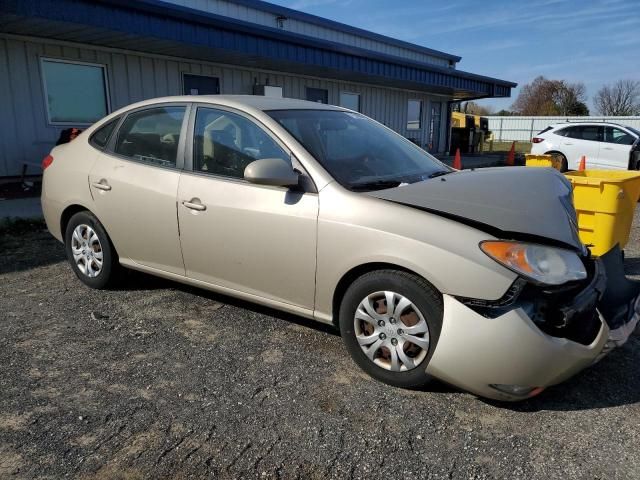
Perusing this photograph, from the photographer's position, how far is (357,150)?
11.4ft

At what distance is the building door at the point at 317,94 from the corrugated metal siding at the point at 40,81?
96cm

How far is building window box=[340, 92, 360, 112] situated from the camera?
606 inches

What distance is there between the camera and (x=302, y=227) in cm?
296

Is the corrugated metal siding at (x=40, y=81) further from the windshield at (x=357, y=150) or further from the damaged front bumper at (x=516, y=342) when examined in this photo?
the damaged front bumper at (x=516, y=342)

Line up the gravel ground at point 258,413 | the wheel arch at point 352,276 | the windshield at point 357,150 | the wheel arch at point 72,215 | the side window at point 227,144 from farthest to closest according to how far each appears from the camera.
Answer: the wheel arch at point 72,215
the side window at point 227,144
the windshield at point 357,150
the wheel arch at point 352,276
the gravel ground at point 258,413

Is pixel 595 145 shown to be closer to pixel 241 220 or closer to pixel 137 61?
pixel 137 61

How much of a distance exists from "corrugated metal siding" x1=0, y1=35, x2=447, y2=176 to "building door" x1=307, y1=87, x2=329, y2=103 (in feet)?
3.16

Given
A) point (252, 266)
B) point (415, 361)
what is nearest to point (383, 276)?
point (415, 361)

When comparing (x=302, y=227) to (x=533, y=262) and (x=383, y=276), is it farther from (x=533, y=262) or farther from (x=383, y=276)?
(x=533, y=262)

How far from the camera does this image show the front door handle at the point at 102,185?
3.94m

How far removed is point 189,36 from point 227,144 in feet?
21.5

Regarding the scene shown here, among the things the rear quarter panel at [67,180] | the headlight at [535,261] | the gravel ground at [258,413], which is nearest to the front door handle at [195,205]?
the gravel ground at [258,413]

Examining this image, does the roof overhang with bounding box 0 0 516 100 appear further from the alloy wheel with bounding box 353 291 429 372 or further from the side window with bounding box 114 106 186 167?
the alloy wheel with bounding box 353 291 429 372

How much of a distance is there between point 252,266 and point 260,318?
2.13ft
